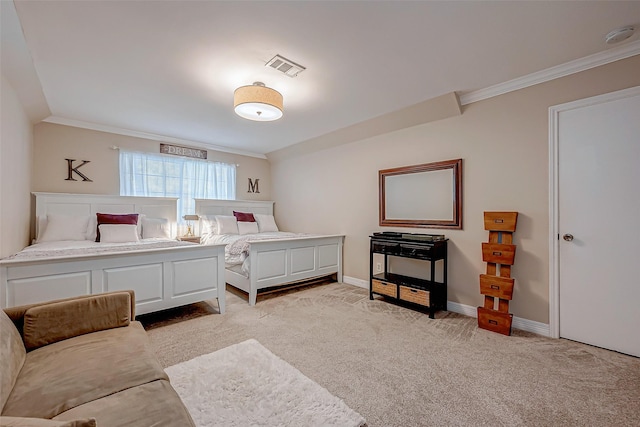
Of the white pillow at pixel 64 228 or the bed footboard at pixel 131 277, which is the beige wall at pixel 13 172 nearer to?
the white pillow at pixel 64 228

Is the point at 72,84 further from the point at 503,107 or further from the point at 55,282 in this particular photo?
the point at 503,107

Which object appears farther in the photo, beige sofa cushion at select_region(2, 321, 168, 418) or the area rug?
the area rug

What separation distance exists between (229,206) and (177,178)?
1.02 meters

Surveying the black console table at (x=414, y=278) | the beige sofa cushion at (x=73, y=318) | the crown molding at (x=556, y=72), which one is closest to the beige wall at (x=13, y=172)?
the beige sofa cushion at (x=73, y=318)

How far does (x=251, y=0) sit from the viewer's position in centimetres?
167

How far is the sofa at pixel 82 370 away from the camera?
3.15 feet

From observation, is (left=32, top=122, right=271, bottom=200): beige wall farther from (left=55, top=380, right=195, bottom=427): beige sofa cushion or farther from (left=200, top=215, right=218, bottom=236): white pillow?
(left=55, top=380, right=195, bottom=427): beige sofa cushion

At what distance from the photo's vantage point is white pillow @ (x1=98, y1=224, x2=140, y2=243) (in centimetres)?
348

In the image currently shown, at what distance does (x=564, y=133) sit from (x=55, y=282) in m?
4.43

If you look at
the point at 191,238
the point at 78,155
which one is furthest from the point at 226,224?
the point at 78,155

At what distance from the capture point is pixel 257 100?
8.13 feet

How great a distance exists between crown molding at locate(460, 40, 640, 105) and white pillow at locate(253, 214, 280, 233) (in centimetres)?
377

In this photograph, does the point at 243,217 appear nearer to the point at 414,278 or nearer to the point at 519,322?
the point at 414,278

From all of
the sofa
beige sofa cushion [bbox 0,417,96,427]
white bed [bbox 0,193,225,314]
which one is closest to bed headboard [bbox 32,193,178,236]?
white bed [bbox 0,193,225,314]
